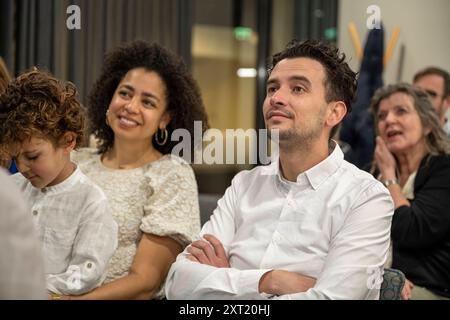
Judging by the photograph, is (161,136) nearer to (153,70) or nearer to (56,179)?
(153,70)

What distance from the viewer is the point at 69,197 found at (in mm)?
1547

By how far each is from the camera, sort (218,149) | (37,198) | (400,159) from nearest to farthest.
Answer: (37,198) → (218,149) → (400,159)

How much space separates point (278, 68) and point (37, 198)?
2.05ft

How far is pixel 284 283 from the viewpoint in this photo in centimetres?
150

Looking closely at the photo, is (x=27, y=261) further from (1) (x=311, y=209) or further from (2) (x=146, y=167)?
(2) (x=146, y=167)

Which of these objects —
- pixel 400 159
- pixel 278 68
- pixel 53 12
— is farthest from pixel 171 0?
pixel 400 159

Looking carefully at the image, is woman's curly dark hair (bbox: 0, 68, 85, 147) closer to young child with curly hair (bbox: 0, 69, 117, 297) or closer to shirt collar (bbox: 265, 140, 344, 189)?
young child with curly hair (bbox: 0, 69, 117, 297)

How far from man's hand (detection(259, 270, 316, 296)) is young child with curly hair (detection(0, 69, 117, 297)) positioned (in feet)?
1.25

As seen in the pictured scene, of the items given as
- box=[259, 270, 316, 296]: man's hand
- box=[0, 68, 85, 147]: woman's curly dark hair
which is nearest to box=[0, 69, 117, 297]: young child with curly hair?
box=[0, 68, 85, 147]: woman's curly dark hair

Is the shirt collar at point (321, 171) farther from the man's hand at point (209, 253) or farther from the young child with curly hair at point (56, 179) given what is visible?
the young child with curly hair at point (56, 179)

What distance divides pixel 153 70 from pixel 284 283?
0.67 m

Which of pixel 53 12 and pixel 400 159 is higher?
pixel 53 12

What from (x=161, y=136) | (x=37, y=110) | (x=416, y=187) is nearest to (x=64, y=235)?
(x=37, y=110)

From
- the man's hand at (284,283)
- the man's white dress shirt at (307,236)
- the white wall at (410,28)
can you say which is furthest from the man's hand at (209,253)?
the white wall at (410,28)
